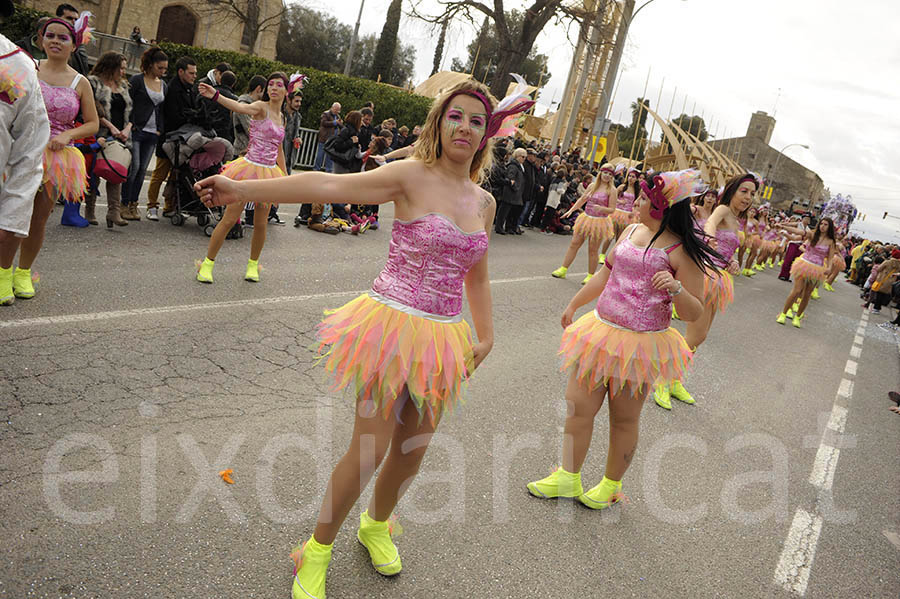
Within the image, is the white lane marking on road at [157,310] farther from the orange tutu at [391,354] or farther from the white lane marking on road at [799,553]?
the white lane marking on road at [799,553]

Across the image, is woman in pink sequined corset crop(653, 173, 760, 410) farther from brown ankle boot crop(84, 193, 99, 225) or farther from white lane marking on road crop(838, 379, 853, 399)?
brown ankle boot crop(84, 193, 99, 225)

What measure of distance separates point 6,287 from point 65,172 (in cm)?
110

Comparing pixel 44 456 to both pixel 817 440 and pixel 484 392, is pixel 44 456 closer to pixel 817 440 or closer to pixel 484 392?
pixel 484 392

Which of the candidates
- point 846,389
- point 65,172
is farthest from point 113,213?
point 846,389

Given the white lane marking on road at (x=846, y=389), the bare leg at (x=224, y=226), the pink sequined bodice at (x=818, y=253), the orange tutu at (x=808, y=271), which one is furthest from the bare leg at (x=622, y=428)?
the pink sequined bodice at (x=818, y=253)

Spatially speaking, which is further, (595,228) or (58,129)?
(595,228)

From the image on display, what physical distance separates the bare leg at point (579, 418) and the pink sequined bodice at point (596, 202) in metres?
7.91

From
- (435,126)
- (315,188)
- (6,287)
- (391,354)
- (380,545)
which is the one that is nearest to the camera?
(315,188)

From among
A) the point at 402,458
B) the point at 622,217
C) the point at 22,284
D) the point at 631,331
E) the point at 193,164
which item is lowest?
the point at 22,284

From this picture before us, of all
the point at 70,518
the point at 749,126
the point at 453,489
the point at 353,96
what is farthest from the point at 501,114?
the point at 749,126

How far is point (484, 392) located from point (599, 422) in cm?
100

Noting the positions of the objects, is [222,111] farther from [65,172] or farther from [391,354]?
[391,354]

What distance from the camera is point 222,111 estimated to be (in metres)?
9.47

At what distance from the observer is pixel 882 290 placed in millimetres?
19422
